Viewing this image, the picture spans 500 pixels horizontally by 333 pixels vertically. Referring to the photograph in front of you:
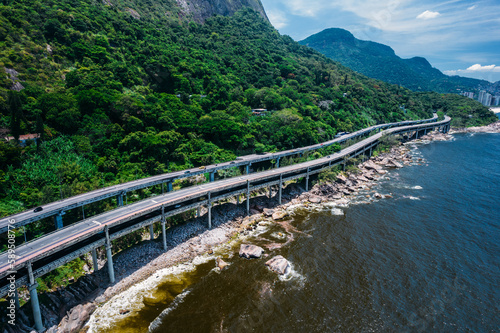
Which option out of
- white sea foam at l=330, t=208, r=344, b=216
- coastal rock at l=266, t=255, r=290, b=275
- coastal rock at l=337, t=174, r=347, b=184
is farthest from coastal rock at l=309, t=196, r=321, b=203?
coastal rock at l=266, t=255, r=290, b=275

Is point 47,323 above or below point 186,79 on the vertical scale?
below

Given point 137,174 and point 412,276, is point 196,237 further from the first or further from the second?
point 412,276

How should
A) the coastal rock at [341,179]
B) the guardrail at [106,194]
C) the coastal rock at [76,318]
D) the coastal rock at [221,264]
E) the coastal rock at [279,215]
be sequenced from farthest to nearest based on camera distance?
the coastal rock at [341,179]
the coastal rock at [279,215]
the coastal rock at [221,264]
the guardrail at [106,194]
the coastal rock at [76,318]

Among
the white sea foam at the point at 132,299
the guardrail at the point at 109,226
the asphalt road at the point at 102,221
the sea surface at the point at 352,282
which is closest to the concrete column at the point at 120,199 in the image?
the asphalt road at the point at 102,221

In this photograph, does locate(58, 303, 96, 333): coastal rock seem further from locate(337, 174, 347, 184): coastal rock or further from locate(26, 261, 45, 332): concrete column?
locate(337, 174, 347, 184): coastal rock

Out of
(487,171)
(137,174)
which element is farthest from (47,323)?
(487,171)

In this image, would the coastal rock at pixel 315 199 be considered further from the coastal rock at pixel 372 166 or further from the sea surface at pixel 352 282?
the coastal rock at pixel 372 166

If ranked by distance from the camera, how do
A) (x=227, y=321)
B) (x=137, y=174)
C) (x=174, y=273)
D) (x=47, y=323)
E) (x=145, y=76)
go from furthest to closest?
(x=145, y=76)
(x=137, y=174)
(x=174, y=273)
(x=227, y=321)
(x=47, y=323)
